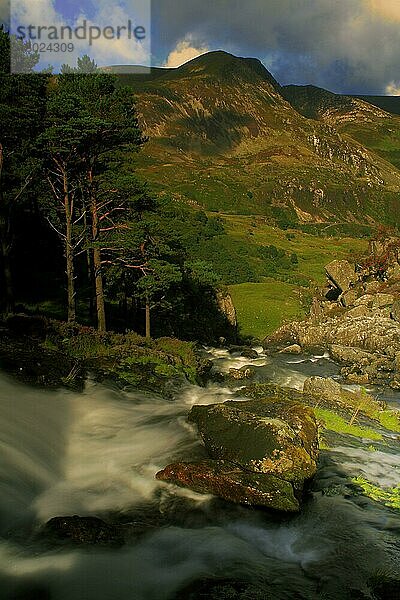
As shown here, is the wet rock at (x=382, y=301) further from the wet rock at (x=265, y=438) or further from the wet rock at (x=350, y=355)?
the wet rock at (x=265, y=438)

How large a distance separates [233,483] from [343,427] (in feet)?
27.8

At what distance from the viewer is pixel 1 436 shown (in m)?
11.5

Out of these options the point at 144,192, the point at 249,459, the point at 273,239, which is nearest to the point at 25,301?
the point at 144,192

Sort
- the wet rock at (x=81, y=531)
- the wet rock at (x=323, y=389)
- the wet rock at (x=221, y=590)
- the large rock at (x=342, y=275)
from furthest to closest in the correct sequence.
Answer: the large rock at (x=342, y=275) → the wet rock at (x=323, y=389) → the wet rock at (x=81, y=531) → the wet rock at (x=221, y=590)

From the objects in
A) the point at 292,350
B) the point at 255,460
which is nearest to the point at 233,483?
the point at 255,460

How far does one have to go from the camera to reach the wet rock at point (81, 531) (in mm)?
9047

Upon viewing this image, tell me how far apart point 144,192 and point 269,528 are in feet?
66.8

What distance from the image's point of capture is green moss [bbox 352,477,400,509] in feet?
40.5

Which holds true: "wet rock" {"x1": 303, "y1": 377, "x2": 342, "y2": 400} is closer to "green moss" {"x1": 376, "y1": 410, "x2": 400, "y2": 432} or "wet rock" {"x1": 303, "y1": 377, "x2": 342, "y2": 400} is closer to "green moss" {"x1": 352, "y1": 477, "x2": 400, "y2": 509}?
"green moss" {"x1": 376, "y1": 410, "x2": 400, "y2": 432}

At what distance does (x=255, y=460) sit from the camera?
38.1 ft

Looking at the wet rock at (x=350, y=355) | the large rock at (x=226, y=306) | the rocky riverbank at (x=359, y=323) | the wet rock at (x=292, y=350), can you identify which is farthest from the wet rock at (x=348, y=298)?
the wet rock at (x=350, y=355)

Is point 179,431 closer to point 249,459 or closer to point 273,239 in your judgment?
point 249,459

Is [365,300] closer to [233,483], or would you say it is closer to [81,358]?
[81,358]

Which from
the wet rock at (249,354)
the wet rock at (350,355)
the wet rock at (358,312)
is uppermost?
the wet rock at (358,312)
